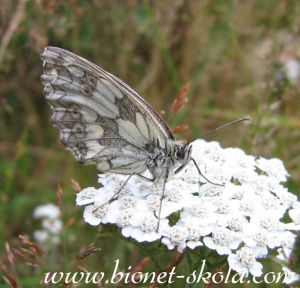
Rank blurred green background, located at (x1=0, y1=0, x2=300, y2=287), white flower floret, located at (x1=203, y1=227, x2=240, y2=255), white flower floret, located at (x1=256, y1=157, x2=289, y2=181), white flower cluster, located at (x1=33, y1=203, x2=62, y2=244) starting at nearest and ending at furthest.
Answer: white flower floret, located at (x1=203, y1=227, x2=240, y2=255), white flower floret, located at (x1=256, y1=157, x2=289, y2=181), white flower cluster, located at (x1=33, y1=203, x2=62, y2=244), blurred green background, located at (x1=0, y1=0, x2=300, y2=287)

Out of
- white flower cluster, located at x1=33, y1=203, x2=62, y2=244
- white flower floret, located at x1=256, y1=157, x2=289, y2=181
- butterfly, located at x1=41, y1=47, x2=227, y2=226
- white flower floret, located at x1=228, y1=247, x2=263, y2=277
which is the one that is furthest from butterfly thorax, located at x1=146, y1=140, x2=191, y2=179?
white flower cluster, located at x1=33, y1=203, x2=62, y2=244

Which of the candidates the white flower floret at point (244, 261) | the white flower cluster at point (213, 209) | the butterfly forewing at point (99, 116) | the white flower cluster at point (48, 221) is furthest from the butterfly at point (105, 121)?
the white flower cluster at point (48, 221)

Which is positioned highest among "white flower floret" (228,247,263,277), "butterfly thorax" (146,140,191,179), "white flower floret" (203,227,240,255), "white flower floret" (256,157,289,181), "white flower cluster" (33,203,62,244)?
"white flower floret" (256,157,289,181)

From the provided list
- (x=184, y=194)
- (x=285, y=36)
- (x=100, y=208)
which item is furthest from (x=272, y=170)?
(x=285, y=36)

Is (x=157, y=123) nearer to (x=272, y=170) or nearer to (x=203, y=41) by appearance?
(x=272, y=170)

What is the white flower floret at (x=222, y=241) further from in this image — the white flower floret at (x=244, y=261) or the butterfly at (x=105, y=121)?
the butterfly at (x=105, y=121)

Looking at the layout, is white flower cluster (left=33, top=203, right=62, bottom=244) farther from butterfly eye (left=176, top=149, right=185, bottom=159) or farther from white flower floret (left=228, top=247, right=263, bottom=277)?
white flower floret (left=228, top=247, right=263, bottom=277)

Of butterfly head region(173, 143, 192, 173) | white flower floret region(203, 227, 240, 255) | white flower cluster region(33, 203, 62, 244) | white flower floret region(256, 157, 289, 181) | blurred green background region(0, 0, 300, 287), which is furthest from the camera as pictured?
blurred green background region(0, 0, 300, 287)
